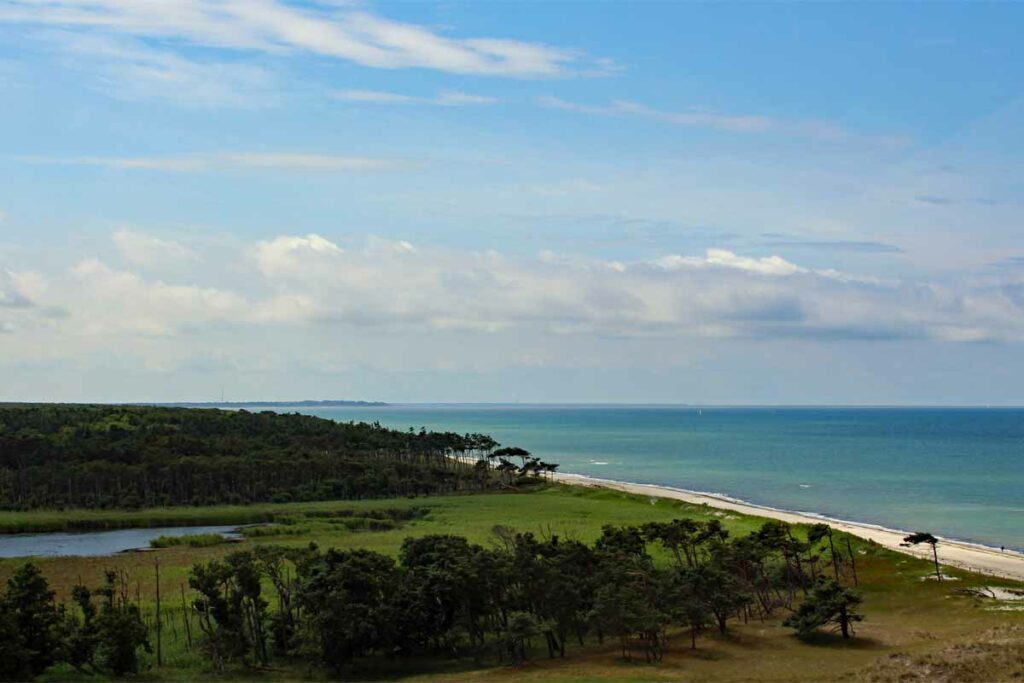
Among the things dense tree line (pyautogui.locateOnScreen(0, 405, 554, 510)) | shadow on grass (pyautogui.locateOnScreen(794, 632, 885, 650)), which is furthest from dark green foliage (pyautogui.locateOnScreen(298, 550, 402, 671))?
dense tree line (pyautogui.locateOnScreen(0, 405, 554, 510))

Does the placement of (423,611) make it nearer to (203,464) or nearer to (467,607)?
(467,607)

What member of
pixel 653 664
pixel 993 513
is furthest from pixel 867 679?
pixel 993 513

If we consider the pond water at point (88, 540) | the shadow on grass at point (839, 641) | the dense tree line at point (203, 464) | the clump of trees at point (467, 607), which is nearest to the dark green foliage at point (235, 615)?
the clump of trees at point (467, 607)

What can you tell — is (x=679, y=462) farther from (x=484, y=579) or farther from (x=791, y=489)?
(x=484, y=579)

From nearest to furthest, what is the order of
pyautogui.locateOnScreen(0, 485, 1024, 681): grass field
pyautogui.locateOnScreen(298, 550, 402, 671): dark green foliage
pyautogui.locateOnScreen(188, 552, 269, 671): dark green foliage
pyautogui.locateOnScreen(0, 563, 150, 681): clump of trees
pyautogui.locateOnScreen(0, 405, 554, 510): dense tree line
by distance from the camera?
pyautogui.locateOnScreen(0, 485, 1024, 681): grass field → pyautogui.locateOnScreen(0, 563, 150, 681): clump of trees → pyautogui.locateOnScreen(298, 550, 402, 671): dark green foliage → pyautogui.locateOnScreen(188, 552, 269, 671): dark green foliage → pyautogui.locateOnScreen(0, 405, 554, 510): dense tree line

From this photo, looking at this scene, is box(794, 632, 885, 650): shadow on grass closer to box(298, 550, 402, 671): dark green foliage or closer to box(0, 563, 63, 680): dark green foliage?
box(298, 550, 402, 671): dark green foliage

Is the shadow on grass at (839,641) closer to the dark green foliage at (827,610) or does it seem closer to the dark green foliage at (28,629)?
the dark green foliage at (827,610)
